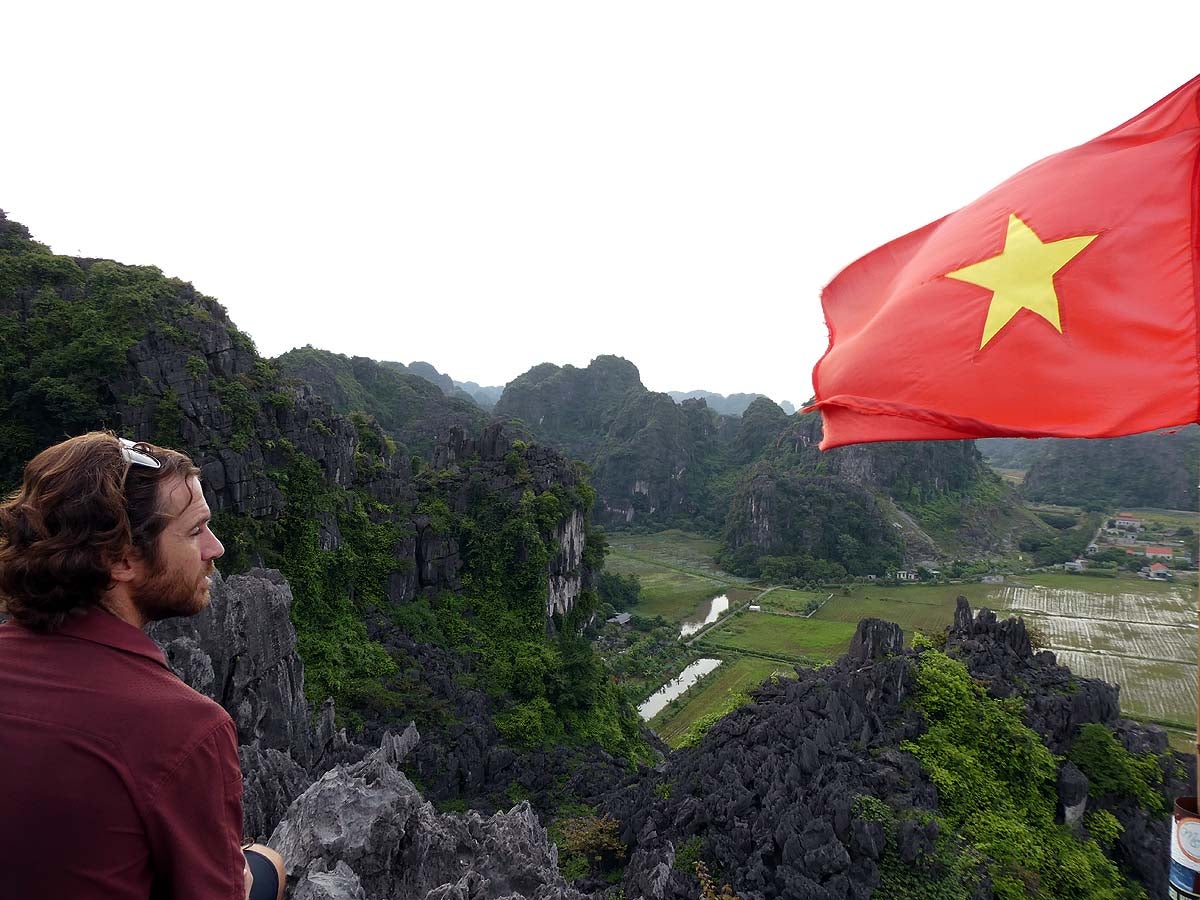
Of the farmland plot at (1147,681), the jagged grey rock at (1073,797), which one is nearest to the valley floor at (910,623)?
the farmland plot at (1147,681)

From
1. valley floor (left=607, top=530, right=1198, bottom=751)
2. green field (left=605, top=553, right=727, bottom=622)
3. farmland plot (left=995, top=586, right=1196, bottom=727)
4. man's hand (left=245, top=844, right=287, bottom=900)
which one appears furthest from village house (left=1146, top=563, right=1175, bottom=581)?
man's hand (left=245, top=844, right=287, bottom=900)

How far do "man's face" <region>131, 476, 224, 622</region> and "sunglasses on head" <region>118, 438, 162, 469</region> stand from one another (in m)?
0.05

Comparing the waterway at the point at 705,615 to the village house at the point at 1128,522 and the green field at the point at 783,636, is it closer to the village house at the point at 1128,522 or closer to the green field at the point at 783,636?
the green field at the point at 783,636

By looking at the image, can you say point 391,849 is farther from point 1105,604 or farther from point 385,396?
point 385,396

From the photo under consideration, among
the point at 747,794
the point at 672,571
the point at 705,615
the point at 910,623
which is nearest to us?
the point at 747,794

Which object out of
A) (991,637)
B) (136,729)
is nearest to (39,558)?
(136,729)

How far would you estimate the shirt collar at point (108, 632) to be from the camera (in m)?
1.22

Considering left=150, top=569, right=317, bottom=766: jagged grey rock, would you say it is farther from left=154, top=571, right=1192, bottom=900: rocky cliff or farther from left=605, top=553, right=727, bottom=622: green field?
left=605, top=553, right=727, bottom=622: green field

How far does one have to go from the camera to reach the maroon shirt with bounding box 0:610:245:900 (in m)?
1.03

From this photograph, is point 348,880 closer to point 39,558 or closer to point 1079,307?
point 39,558

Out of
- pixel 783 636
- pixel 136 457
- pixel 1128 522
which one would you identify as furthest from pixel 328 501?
pixel 1128 522

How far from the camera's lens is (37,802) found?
1040 mm

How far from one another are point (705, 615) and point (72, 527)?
37353 millimetres

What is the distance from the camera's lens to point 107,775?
1.08 meters
